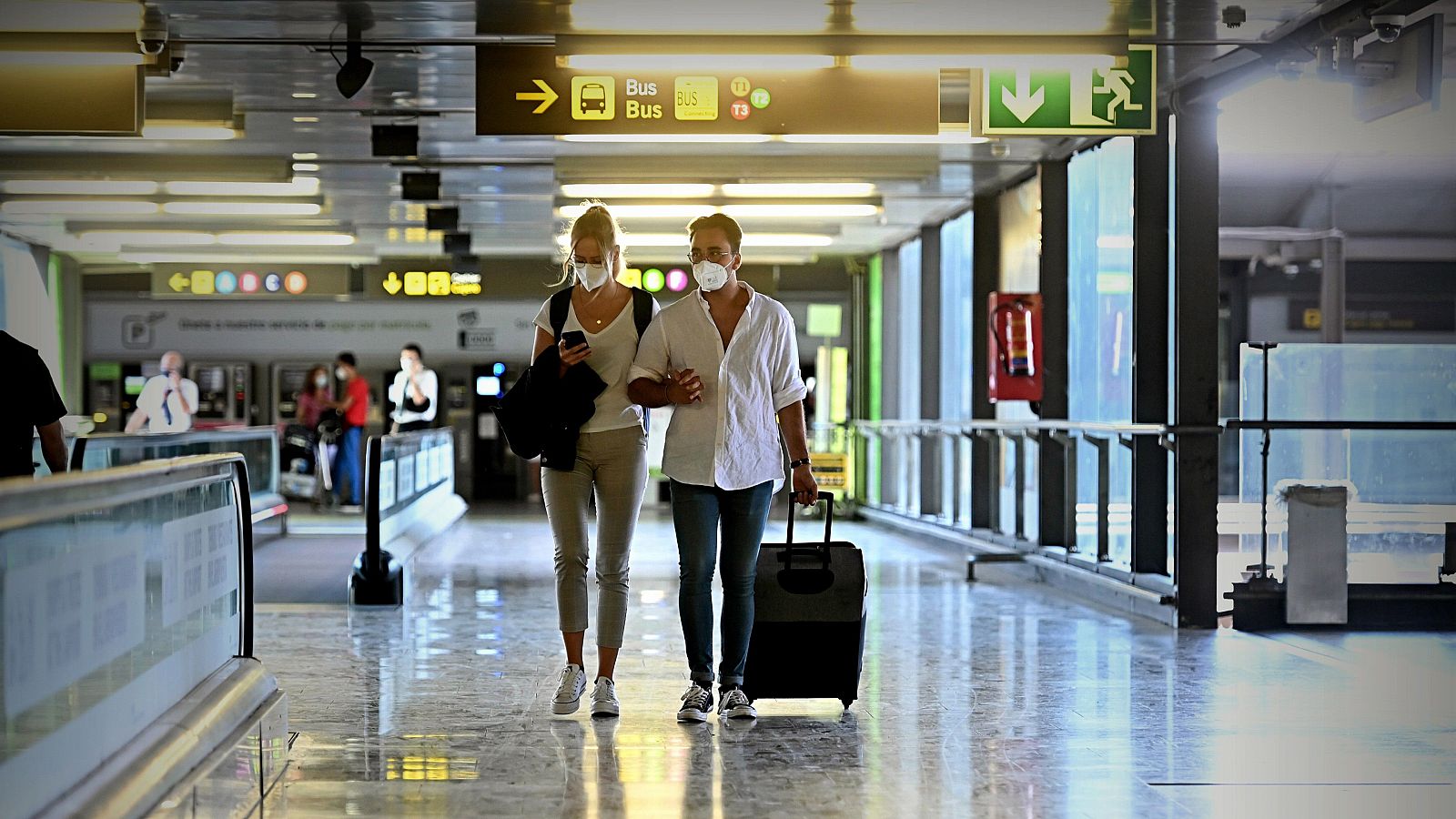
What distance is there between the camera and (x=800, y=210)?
13328 millimetres

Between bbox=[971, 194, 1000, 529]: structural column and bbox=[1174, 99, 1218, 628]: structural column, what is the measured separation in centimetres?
472

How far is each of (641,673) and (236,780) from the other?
100 inches

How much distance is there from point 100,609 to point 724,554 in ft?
7.68

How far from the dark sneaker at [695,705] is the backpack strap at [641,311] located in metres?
1.20

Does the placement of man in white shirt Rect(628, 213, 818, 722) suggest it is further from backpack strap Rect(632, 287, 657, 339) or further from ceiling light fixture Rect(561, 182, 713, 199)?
ceiling light fixture Rect(561, 182, 713, 199)

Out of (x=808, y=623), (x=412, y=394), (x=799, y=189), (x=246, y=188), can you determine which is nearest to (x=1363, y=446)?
(x=808, y=623)

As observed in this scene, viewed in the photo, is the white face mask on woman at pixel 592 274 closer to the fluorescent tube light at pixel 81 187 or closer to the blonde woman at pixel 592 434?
the blonde woman at pixel 592 434

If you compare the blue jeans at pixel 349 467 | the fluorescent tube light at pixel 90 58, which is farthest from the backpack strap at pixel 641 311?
the blue jeans at pixel 349 467

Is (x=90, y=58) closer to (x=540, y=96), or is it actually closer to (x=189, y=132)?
(x=540, y=96)

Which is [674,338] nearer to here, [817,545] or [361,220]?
[817,545]

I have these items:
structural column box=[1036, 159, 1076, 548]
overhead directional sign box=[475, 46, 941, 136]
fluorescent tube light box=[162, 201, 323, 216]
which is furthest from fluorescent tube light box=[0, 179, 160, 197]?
structural column box=[1036, 159, 1076, 548]

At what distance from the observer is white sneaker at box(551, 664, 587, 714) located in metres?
5.12

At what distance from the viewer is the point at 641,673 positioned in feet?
20.4

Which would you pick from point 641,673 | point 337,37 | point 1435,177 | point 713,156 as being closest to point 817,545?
point 641,673
